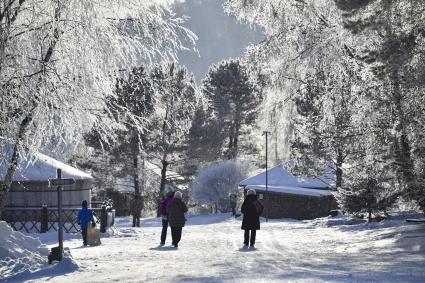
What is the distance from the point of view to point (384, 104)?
14.9m

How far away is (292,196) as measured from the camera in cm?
4981

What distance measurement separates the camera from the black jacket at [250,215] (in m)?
16.5

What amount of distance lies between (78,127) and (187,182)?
48.1 meters

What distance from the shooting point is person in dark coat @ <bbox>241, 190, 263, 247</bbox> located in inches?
651

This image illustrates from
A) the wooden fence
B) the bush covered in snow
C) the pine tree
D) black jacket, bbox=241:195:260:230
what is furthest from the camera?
the wooden fence

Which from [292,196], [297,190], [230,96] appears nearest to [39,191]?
[297,190]

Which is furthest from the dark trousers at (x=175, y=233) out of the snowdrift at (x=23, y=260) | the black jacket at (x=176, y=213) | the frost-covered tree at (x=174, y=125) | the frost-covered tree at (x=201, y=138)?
the frost-covered tree at (x=201, y=138)

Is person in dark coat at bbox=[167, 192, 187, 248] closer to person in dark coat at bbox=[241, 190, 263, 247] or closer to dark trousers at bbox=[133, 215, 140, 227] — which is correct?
person in dark coat at bbox=[241, 190, 263, 247]

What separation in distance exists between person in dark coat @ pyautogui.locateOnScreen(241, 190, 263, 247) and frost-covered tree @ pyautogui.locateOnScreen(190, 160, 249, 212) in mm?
39173

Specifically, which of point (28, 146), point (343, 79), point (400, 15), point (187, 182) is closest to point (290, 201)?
point (187, 182)

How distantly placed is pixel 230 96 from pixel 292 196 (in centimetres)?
1607

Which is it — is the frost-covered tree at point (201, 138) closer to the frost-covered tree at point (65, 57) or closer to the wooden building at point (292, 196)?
the wooden building at point (292, 196)

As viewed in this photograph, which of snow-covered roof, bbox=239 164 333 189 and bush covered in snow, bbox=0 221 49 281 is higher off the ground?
snow-covered roof, bbox=239 164 333 189

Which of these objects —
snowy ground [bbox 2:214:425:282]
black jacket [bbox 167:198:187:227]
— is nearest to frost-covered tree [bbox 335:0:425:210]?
snowy ground [bbox 2:214:425:282]
